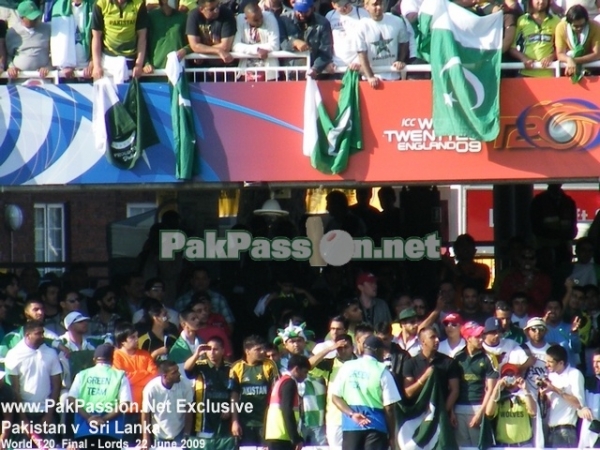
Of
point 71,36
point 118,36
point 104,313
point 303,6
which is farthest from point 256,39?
point 104,313

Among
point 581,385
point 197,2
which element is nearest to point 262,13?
point 197,2

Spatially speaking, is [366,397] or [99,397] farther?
[99,397]

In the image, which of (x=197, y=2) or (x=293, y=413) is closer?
(x=293, y=413)

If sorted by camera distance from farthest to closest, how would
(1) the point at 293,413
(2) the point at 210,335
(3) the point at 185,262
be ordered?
1. (3) the point at 185,262
2. (2) the point at 210,335
3. (1) the point at 293,413

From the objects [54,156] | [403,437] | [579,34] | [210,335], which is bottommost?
[403,437]

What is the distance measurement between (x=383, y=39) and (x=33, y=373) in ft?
16.8

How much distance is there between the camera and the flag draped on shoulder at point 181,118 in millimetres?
15281

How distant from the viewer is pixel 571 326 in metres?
15.9

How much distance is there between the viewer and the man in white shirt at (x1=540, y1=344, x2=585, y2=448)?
14930 millimetres

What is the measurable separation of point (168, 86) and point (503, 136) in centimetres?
365

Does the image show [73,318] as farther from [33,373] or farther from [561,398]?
[561,398]

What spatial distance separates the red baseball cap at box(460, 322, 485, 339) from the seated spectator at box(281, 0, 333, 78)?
3.10 meters

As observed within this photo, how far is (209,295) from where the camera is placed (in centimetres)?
1661

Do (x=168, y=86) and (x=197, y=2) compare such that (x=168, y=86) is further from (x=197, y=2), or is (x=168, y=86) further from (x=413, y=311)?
(x=413, y=311)
